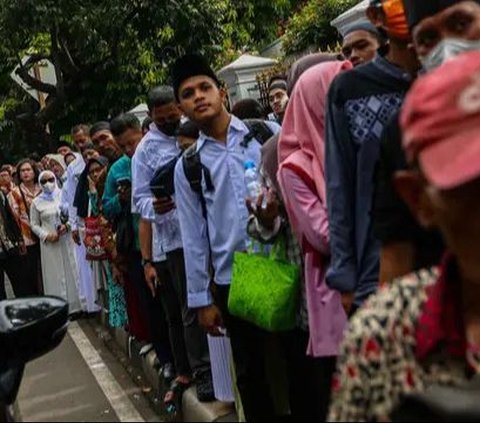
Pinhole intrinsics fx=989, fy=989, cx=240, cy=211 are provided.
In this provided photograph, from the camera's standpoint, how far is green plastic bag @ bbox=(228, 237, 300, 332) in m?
3.94

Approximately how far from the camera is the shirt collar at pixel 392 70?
10.0 feet

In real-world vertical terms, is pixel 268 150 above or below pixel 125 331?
above

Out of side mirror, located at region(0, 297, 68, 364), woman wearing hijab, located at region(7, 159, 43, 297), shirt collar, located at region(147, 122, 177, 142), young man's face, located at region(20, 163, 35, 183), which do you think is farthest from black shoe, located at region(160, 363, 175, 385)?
young man's face, located at region(20, 163, 35, 183)

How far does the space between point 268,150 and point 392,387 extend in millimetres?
2541

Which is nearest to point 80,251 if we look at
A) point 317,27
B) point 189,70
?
point 189,70

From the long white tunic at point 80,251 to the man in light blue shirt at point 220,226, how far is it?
4959 millimetres

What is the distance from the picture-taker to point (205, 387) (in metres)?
5.50

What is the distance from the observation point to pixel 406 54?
10.1 feet

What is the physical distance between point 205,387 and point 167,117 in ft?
5.24

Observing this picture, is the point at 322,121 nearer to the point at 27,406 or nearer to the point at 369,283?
the point at 369,283

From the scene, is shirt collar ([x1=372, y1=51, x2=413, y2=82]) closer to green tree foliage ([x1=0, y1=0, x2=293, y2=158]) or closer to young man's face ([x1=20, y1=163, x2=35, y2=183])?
young man's face ([x1=20, y1=163, x2=35, y2=183])

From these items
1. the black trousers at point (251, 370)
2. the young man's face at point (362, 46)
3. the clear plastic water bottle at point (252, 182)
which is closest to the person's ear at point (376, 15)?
the young man's face at point (362, 46)

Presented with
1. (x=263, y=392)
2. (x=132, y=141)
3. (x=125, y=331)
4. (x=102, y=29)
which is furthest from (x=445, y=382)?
(x=102, y=29)

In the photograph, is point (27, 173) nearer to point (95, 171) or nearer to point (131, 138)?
point (95, 171)
